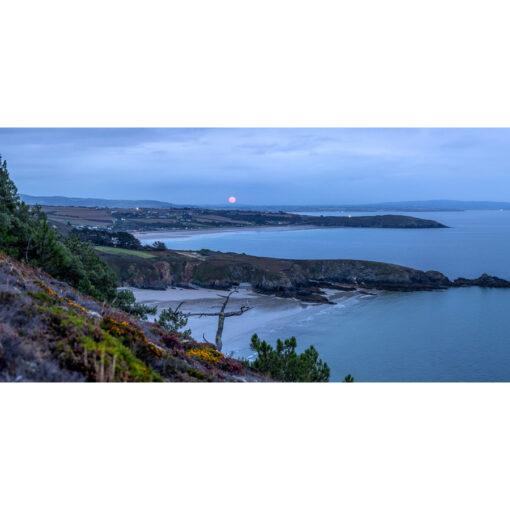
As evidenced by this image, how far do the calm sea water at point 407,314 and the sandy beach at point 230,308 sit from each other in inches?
14.9

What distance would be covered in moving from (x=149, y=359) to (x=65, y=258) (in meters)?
5.33

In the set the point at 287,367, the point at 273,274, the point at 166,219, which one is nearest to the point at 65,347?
the point at 287,367

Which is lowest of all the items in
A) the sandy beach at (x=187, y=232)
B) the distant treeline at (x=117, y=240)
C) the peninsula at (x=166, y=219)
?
the distant treeline at (x=117, y=240)

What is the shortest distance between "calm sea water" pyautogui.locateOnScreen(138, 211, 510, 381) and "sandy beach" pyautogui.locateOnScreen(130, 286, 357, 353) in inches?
14.9

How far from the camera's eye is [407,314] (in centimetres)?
1617

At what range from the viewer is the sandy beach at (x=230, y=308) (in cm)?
1276

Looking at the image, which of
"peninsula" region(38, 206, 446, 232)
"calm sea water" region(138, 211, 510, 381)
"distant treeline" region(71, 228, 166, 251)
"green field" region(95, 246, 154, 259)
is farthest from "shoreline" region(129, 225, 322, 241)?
"green field" region(95, 246, 154, 259)

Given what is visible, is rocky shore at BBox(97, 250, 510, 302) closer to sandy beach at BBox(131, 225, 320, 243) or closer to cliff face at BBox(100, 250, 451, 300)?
cliff face at BBox(100, 250, 451, 300)

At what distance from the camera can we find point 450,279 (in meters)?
22.1

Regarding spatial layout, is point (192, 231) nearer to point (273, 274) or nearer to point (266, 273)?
point (266, 273)

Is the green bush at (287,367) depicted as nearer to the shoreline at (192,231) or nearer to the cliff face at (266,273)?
the cliff face at (266,273)

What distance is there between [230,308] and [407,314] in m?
8.06

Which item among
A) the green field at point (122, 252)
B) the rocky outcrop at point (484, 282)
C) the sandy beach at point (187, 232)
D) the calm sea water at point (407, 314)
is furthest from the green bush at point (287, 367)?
the rocky outcrop at point (484, 282)

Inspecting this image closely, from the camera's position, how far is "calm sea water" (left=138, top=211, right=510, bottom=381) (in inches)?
395
